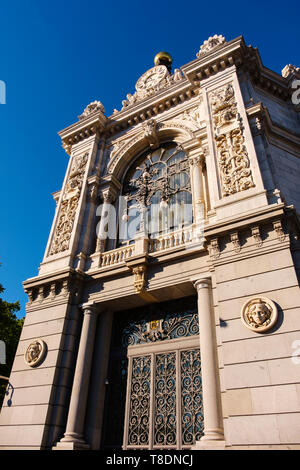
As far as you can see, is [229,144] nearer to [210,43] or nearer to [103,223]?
[103,223]

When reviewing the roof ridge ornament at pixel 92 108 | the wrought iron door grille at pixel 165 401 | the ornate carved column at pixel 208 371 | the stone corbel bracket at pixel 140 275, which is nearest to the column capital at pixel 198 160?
the stone corbel bracket at pixel 140 275

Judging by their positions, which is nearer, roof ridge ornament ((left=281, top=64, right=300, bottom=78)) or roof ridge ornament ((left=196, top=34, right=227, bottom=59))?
roof ridge ornament ((left=196, top=34, right=227, bottom=59))

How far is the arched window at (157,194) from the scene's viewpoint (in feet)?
42.9

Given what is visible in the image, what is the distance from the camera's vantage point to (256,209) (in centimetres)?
917

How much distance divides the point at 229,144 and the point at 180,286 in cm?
519

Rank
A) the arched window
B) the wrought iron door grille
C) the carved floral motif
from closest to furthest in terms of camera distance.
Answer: the wrought iron door grille, the arched window, the carved floral motif

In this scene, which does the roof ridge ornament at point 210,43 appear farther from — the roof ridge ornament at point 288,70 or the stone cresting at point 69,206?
the stone cresting at point 69,206

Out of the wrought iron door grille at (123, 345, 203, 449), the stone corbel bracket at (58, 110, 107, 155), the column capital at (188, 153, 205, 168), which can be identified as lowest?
the wrought iron door grille at (123, 345, 203, 449)

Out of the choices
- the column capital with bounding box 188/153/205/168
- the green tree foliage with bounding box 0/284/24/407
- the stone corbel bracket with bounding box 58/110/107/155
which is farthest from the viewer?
the green tree foliage with bounding box 0/284/24/407

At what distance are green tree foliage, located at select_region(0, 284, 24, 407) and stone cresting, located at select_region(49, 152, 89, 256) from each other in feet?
37.5

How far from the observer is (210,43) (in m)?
15.4

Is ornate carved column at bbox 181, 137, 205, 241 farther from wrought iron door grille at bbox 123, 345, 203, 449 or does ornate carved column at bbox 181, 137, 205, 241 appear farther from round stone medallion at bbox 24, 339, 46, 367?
round stone medallion at bbox 24, 339, 46, 367

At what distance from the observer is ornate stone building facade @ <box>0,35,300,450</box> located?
25.2 feet

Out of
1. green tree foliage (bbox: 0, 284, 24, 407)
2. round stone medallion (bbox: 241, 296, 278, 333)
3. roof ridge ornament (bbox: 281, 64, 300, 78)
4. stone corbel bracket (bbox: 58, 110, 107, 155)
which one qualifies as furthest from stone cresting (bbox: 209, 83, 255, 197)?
green tree foliage (bbox: 0, 284, 24, 407)
